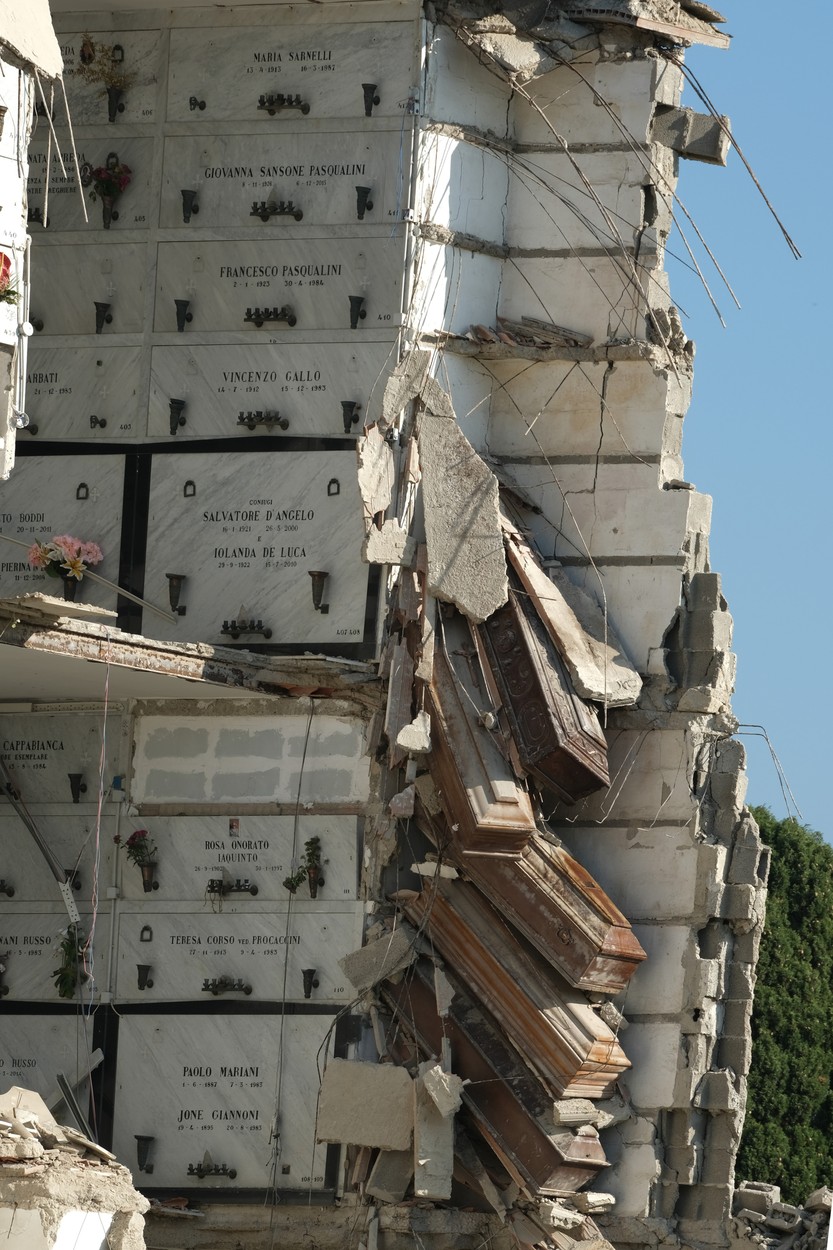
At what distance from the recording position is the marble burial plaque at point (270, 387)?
19.8m

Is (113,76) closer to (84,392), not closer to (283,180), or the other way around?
(283,180)

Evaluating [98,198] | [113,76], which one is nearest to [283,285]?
[98,198]

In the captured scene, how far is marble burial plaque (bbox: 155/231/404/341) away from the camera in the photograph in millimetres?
19781

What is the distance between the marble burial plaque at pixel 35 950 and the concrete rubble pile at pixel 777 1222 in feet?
17.6

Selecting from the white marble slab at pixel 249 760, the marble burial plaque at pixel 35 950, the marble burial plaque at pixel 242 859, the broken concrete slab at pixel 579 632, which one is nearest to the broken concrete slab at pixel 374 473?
the broken concrete slab at pixel 579 632

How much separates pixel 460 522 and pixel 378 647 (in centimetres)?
121

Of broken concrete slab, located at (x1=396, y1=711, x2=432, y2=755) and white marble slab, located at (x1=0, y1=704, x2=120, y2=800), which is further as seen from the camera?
white marble slab, located at (x1=0, y1=704, x2=120, y2=800)

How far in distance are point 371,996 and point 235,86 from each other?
730 cm

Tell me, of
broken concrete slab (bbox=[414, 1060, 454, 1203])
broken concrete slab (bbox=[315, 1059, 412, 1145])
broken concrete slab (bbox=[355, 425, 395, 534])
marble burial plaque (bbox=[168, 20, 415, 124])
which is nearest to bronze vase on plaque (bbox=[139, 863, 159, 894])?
broken concrete slab (bbox=[315, 1059, 412, 1145])

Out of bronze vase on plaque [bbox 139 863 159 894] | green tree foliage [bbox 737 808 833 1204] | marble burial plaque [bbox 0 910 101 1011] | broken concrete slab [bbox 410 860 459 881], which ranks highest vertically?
broken concrete slab [bbox 410 860 459 881]

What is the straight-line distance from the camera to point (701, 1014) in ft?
63.0

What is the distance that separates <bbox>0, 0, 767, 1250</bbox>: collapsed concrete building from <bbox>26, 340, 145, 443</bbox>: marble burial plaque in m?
0.03

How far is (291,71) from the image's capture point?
66.2 feet

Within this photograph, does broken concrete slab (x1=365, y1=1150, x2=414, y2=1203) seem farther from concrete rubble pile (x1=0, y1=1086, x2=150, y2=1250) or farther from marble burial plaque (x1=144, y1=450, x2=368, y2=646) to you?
marble burial plaque (x1=144, y1=450, x2=368, y2=646)
